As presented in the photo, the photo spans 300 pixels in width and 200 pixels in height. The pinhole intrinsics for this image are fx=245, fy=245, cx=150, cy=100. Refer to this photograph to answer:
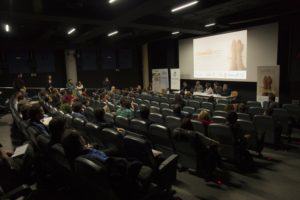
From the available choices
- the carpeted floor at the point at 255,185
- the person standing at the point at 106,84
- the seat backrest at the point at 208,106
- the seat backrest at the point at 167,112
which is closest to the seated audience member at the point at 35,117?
the carpeted floor at the point at 255,185

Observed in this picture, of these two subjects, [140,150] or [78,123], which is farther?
[78,123]

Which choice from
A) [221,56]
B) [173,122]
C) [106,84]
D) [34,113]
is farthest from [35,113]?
[106,84]

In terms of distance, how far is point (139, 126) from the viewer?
4.50 m

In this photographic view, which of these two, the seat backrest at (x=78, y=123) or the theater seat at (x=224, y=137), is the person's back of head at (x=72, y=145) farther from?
the theater seat at (x=224, y=137)

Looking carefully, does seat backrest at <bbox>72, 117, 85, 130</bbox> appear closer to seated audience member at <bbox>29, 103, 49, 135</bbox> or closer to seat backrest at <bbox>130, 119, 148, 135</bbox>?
seated audience member at <bbox>29, 103, 49, 135</bbox>

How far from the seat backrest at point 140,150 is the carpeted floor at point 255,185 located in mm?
884

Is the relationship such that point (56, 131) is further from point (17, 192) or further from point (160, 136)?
point (160, 136)


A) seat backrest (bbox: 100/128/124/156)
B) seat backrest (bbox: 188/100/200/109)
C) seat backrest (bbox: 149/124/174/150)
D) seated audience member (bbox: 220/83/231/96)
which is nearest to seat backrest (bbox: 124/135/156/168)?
seat backrest (bbox: 100/128/124/156)

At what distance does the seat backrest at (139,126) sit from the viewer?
4.39m

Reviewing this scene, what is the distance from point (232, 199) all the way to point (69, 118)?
3536 millimetres

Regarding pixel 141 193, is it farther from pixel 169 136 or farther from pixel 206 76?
pixel 206 76

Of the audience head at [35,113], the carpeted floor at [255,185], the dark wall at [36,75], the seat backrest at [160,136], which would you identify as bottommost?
the carpeted floor at [255,185]

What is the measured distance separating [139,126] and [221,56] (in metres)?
8.75

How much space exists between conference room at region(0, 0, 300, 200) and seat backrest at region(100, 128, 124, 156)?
0.08 ft
